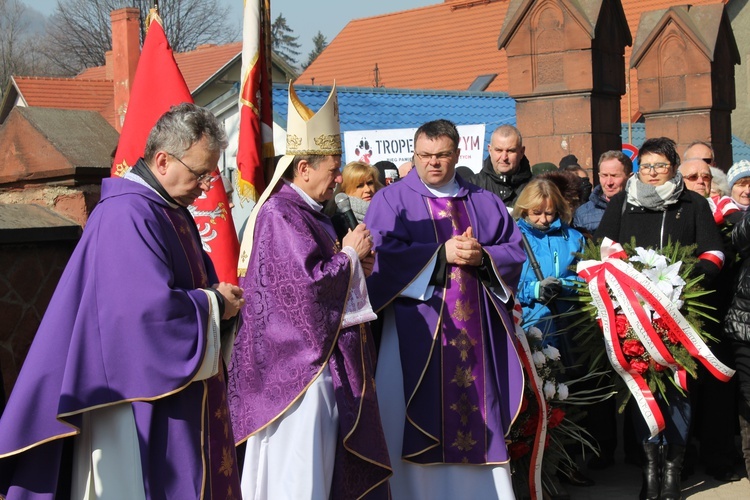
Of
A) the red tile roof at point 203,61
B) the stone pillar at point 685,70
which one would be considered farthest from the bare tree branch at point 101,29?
the stone pillar at point 685,70

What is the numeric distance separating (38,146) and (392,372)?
7.14 feet

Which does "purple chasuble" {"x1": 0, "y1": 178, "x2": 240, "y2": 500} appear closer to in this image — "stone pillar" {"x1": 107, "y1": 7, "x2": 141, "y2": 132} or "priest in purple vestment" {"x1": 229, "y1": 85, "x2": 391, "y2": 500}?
"priest in purple vestment" {"x1": 229, "y1": 85, "x2": 391, "y2": 500}

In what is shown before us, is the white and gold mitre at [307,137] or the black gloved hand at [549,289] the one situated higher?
the white and gold mitre at [307,137]

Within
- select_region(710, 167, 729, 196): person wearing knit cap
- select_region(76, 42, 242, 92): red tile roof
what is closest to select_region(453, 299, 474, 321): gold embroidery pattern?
select_region(710, 167, 729, 196): person wearing knit cap

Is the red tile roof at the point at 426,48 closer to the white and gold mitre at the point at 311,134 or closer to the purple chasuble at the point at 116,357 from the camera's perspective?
the white and gold mitre at the point at 311,134

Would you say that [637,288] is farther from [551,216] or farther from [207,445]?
[207,445]

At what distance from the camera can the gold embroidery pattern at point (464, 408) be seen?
18.5 feet

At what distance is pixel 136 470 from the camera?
12.0 ft

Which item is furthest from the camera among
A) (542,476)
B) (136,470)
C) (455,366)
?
(542,476)

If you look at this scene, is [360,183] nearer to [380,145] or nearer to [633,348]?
[633,348]

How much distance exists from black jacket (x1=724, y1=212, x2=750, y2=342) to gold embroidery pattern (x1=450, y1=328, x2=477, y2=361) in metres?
1.95

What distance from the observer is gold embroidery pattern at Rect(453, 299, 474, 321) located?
5.69 m

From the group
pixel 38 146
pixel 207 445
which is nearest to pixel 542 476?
pixel 207 445

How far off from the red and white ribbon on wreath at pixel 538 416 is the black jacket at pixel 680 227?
1.29 m
